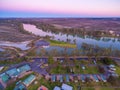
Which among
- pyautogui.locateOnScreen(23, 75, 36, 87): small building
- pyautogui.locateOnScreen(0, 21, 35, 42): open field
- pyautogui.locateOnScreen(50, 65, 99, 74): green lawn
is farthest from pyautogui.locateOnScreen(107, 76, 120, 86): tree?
pyautogui.locateOnScreen(0, 21, 35, 42): open field

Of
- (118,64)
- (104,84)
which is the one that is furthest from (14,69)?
(118,64)

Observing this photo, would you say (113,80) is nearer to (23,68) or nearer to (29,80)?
(29,80)

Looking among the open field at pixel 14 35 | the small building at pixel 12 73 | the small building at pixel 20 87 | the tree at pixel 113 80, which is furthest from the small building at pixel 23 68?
the open field at pixel 14 35

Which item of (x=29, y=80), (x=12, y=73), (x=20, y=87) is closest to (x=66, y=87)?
(x=29, y=80)

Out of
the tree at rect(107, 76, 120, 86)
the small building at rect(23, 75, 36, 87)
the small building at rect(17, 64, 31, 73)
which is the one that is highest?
the small building at rect(17, 64, 31, 73)

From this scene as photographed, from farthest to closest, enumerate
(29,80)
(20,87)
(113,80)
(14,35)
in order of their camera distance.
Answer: (14,35)
(113,80)
(29,80)
(20,87)

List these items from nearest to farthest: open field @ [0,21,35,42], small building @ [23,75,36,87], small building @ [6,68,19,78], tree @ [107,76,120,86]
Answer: small building @ [23,75,36,87]
tree @ [107,76,120,86]
small building @ [6,68,19,78]
open field @ [0,21,35,42]

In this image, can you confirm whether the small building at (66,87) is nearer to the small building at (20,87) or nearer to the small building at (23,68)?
the small building at (20,87)

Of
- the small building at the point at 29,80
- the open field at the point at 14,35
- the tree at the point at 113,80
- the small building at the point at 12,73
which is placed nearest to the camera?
the small building at the point at 29,80

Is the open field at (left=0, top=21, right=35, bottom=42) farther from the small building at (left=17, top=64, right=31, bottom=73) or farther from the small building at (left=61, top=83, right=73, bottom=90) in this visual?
the small building at (left=61, top=83, right=73, bottom=90)

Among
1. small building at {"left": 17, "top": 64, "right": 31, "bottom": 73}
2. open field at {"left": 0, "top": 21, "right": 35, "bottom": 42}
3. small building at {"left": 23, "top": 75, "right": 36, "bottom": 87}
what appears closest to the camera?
small building at {"left": 23, "top": 75, "right": 36, "bottom": 87}

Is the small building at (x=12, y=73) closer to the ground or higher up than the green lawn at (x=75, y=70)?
higher up

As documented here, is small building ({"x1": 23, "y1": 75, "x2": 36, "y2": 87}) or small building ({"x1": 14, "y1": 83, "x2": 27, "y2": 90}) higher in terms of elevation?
small building ({"x1": 23, "y1": 75, "x2": 36, "y2": 87})
